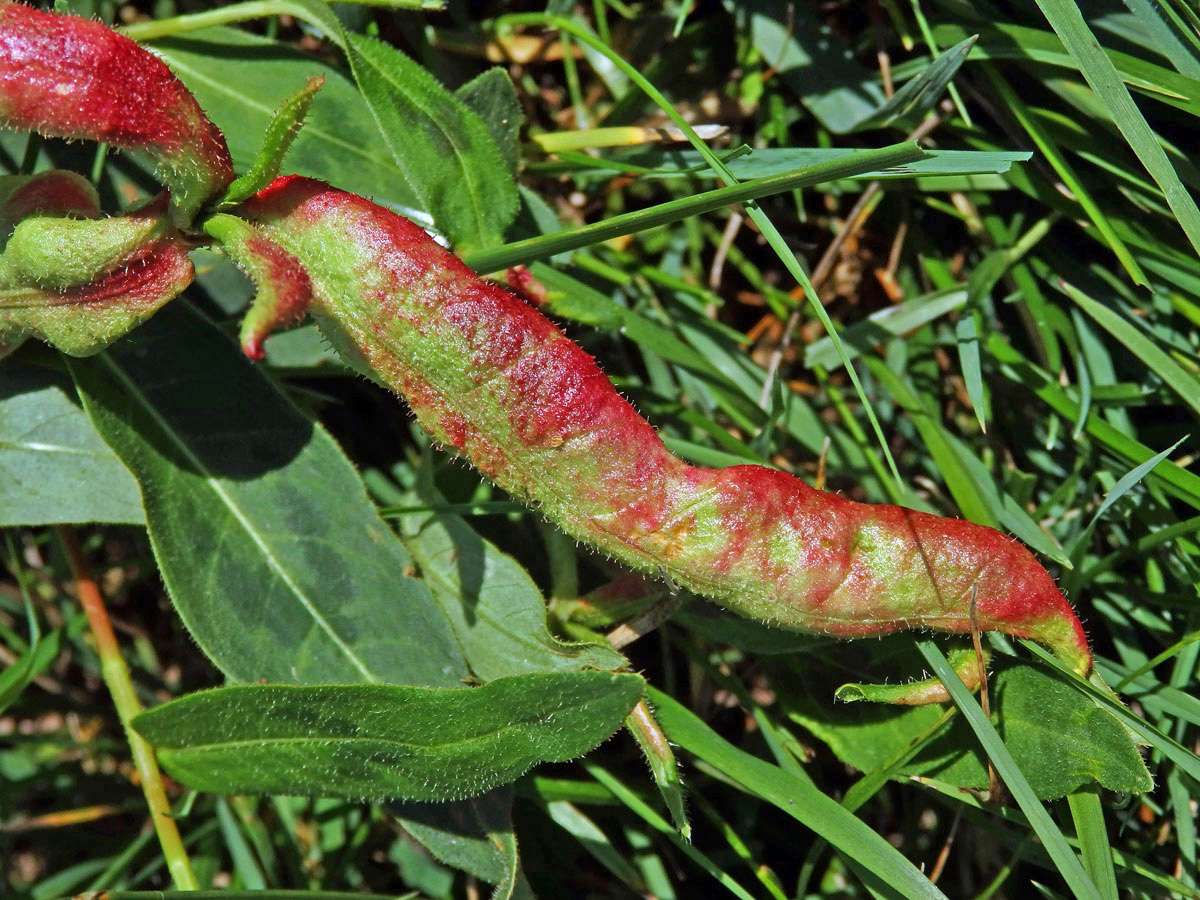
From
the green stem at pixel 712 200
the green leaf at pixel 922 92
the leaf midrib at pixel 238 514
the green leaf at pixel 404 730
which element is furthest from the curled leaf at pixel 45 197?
the green leaf at pixel 922 92

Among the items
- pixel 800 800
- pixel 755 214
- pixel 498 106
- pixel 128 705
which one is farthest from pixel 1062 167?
pixel 128 705

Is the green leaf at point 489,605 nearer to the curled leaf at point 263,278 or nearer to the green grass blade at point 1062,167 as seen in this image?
the curled leaf at point 263,278

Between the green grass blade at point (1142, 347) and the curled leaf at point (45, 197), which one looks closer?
the curled leaf at point (45, 197)

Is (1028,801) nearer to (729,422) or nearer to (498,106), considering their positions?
A: (729,422)

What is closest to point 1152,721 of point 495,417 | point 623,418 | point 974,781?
point 974,781

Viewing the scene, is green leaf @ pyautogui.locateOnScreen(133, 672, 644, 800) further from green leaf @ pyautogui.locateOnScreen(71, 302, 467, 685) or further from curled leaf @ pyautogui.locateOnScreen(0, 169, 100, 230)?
curled leaf @ pyautogui.locateOnScreen(0, 169, 100, 230)

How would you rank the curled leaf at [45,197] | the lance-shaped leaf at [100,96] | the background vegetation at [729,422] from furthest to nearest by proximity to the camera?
1. the background vegetation at [729,422]
2. the curled leaf at [45,197]
3. the lance-shaped leaf at [100,96]

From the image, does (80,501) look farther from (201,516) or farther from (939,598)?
(939,598)
